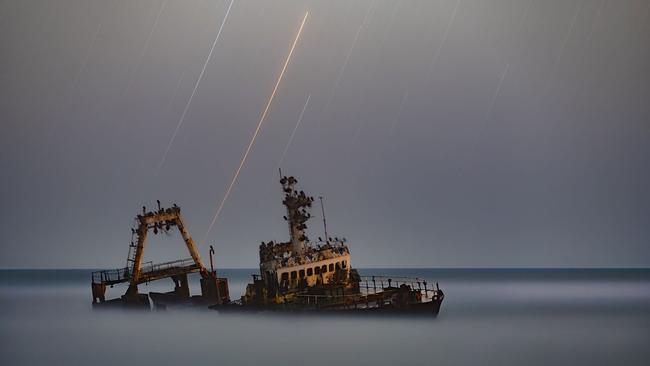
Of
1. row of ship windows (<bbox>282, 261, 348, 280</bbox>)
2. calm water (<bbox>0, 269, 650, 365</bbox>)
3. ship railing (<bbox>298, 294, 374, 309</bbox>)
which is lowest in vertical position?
calm water (<bbox>0, 269, 650, 365</bbox>)

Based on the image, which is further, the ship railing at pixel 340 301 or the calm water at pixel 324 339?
the ship railing at pixel 340 301

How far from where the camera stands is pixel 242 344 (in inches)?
1903

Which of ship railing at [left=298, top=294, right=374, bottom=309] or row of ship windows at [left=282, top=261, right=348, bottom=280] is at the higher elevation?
row of ship windows at [left=282, top=261, right=348, bottom=280]

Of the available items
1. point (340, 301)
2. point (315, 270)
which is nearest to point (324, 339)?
point (340, 301)

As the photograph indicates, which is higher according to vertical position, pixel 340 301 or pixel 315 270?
pixel 315 270

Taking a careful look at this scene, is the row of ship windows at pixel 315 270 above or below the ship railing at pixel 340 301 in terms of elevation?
above

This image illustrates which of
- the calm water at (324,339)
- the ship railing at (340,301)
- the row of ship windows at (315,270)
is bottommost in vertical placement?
the calm water at (324,339)

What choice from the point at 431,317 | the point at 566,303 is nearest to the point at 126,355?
the point at 431,317

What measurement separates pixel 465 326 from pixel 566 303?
31234 millimetres

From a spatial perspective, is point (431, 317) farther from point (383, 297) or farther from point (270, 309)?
point (270, 309)

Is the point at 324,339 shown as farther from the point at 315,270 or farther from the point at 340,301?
the point at 315,270

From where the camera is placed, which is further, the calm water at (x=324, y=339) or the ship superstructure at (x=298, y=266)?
the ship superstructure at (x=298, y=266)

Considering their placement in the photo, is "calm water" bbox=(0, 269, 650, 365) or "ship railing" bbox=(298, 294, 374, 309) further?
"ship railing" bbox=(298, 294, 374, 309)

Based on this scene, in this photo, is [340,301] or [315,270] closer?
[340,301]
